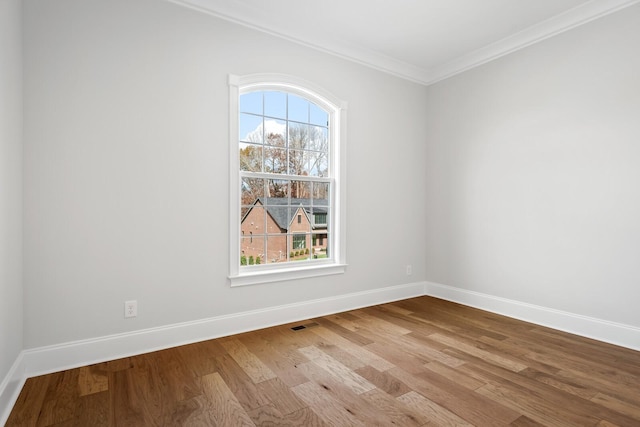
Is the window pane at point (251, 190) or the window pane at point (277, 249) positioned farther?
the window pane at point (277, 249)

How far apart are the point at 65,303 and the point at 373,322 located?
8.26ft

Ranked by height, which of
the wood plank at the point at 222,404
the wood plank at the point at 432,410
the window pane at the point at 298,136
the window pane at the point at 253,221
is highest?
the window pane at the point at 298,136

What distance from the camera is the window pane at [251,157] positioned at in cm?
311

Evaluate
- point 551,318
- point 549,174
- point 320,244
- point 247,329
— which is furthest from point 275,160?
point 551,318

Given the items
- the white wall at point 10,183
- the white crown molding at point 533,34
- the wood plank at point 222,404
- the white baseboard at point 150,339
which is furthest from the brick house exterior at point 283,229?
the white crown molding at point 533,34

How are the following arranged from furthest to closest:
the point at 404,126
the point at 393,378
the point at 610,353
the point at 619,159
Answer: the point at 404,126
the point at 619,159
the point at 610,353
the point at 393,378

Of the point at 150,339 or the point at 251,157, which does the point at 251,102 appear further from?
the point at 150,339

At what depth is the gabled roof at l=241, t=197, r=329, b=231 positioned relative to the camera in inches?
128

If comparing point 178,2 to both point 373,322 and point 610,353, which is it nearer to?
point 373,322

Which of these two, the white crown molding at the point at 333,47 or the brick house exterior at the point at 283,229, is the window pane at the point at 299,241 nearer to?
the brick house exterior at the point at 283,229

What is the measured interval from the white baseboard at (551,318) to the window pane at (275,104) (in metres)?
2.82

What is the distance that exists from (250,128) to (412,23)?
1825 mm

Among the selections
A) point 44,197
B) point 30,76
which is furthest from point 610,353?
point 30,76

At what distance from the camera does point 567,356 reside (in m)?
2.54
